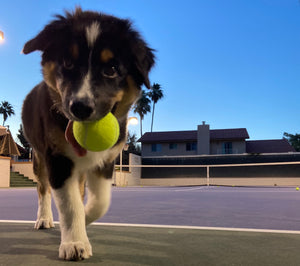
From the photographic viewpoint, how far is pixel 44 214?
3.86 m

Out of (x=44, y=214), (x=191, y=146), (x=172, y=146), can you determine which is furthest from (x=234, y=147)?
(x=44, y=214)

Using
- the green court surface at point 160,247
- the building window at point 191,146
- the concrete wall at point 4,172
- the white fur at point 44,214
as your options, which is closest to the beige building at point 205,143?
the building window at point 191,146

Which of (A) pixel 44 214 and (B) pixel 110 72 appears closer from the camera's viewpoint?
(B) pixel 110 72

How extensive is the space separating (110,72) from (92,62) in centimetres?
17

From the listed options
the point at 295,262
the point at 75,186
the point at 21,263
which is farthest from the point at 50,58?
the point at 295,262

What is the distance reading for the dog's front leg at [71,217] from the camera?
8.20 ft

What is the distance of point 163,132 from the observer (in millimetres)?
52719

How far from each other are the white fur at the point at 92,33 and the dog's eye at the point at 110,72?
221mm

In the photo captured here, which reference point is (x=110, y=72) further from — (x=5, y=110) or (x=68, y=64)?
(x=5, y=110)

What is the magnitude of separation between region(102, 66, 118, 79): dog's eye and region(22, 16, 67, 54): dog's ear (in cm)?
59

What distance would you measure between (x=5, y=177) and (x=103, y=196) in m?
21.6

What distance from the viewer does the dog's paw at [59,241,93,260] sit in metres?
2.37

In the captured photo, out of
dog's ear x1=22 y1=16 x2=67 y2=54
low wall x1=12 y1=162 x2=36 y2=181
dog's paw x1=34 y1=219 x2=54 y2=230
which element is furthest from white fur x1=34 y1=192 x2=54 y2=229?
low wall x1=12 y1=162 x2=36 y2=181

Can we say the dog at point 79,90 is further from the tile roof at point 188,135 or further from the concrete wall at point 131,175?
the tile roof at point 188,135
